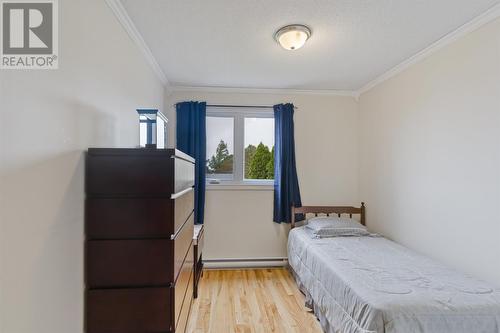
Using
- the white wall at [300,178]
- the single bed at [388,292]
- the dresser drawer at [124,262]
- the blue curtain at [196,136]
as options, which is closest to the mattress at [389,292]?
the single bed at [388,292]

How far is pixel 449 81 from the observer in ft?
7.64

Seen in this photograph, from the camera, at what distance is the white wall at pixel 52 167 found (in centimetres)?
97

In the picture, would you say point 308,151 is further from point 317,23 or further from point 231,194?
point 317,23

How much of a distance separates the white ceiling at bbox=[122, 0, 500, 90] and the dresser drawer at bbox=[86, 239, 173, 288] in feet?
5.20

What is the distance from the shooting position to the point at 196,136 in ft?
11.8

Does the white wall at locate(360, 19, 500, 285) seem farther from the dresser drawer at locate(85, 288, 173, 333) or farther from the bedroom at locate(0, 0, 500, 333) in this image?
the dresser drawer at locate(85, 288, 173, 333)

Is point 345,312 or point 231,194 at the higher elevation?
point 231,194

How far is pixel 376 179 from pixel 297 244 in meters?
1.31

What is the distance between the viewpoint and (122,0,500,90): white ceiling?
1893 millimetres

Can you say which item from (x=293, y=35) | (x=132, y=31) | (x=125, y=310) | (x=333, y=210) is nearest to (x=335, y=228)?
(x=333, y=210)

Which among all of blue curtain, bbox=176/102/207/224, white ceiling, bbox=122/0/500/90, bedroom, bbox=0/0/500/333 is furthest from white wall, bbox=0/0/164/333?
blue curtain, bbox=176/102/207/224

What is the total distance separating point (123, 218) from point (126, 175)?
8.9 inches

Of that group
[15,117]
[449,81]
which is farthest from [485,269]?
[15,117]

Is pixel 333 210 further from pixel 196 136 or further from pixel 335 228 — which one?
pixel 196 136
